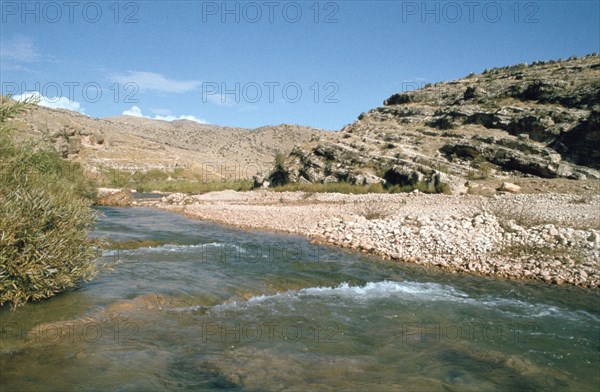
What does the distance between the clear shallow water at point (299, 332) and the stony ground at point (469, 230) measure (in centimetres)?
115

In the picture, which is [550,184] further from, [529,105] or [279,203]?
[279,203]

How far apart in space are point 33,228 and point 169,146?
302 ft

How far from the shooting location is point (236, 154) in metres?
95.2

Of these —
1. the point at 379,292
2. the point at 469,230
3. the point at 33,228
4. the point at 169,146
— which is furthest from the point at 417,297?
the point at 169,146

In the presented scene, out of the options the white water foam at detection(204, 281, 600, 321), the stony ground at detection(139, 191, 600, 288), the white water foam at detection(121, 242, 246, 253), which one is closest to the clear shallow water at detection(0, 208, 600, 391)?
the white water foam at detection(204, 281, 600, 321)

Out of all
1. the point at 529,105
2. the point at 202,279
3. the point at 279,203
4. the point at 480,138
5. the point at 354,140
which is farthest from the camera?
the point at 354,140

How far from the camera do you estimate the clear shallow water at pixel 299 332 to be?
5.38 metres

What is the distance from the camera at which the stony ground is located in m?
11.2

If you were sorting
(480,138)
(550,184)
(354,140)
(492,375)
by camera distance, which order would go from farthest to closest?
(354,140) → (480,138) → (550,184) → (492,375)

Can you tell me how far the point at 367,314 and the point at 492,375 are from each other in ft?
9.39

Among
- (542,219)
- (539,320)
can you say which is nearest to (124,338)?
(539,320)

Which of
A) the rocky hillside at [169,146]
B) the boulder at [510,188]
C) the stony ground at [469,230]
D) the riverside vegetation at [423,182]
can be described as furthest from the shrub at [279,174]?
the boulder at [510,188]

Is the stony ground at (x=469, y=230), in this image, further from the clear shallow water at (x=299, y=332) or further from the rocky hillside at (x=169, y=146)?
the rocky hillside at (x=169, y=146)

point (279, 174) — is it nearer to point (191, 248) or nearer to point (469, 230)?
point (191, 248)
